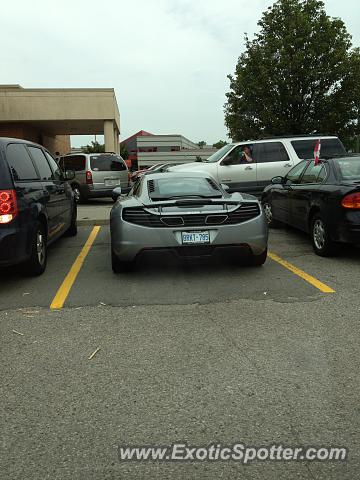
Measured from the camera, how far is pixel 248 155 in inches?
467

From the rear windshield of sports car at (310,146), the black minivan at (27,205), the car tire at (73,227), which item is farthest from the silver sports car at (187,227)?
the rear windshield of sports car at (310,146)

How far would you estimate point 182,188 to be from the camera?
6438 mm

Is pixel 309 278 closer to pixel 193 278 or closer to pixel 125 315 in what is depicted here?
pixel 193 278

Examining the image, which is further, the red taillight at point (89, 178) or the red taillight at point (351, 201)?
the red taillight at point (89, 178)

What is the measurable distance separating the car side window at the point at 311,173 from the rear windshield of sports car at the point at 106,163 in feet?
31.1

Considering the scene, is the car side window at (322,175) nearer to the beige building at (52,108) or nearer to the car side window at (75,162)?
the car side window at (75,162)

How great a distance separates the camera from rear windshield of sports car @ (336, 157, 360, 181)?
6.75m

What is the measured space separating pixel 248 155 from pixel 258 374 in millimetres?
9208

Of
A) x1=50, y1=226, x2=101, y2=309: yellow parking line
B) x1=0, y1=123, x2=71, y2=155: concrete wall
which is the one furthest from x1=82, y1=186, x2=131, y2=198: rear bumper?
x1=0, y1=123, x2=71, y2=155: concrete wall

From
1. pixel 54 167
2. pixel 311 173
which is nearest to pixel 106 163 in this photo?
pixel 54 167

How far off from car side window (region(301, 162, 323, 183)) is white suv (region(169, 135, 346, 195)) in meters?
3.87

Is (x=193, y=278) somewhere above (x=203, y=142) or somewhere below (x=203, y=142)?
below

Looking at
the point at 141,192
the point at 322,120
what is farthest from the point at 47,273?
the point at 322,120

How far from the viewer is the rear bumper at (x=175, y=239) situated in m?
5.48
